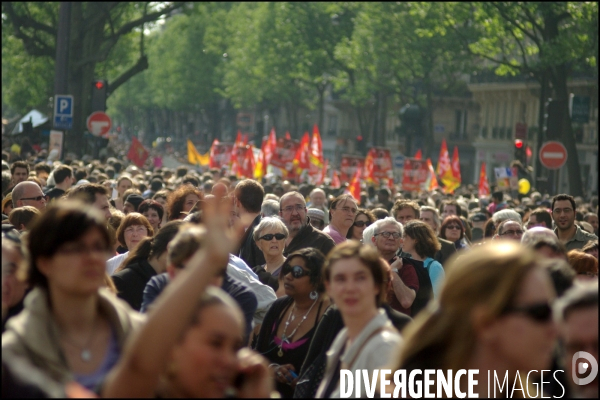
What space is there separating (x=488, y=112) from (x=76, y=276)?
6213 cm

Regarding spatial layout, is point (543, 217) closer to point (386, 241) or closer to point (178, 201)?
point (386, 241)

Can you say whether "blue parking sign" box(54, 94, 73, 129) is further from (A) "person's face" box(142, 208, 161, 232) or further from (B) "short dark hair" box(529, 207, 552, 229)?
(B) "short dark hair" box(529, 207, 552, 229)

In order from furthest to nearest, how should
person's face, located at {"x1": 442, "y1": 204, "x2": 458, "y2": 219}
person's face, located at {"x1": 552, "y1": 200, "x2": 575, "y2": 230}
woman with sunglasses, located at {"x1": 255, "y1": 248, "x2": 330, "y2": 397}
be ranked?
person's face, located at {"x1": 442, "y1": 204, "x2": 458, "y2": 219}, person's face, located at {"x1": 552, "y1": 200, "x2": 575, "y2": 230}, woman with sunglasses, located at {"x1": 255, "y1": 248, "x2": 330, "y2": 397}

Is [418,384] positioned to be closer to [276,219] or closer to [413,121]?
[276,219]

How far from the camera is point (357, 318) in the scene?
434 centimetres

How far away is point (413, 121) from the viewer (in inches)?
955

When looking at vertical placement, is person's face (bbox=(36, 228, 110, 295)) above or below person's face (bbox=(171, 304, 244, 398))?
above

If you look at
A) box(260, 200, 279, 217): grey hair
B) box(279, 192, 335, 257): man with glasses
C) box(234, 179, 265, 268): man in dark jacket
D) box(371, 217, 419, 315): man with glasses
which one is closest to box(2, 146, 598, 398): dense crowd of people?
box(371, 217, 419, 315): man with glasses

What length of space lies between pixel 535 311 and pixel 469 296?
0.56ft

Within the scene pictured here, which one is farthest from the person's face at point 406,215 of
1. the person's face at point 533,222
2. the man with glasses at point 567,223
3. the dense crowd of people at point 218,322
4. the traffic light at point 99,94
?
the traffic light at point 99,94

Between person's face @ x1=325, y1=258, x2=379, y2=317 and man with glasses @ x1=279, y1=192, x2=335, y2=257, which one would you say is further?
man with glasses @ x1=279, y1=192, x2=335, y2=257

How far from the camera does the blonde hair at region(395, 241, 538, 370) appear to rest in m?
3.01

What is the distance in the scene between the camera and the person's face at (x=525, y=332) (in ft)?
9.89

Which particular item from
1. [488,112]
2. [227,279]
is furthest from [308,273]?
[488,112]
